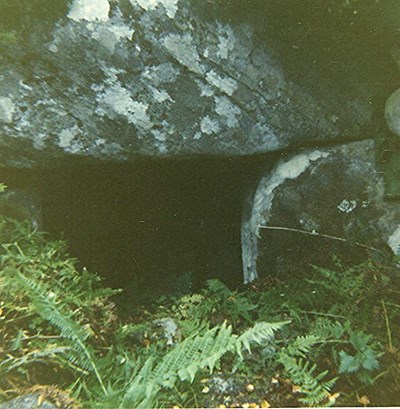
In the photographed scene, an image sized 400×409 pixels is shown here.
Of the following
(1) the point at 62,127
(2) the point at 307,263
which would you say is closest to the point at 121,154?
(1) the point at 62,127

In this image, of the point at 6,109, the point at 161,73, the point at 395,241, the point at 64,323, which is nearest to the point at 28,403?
the point at 64,323

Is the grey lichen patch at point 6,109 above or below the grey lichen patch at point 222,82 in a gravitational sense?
below

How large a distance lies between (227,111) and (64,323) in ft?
5.73

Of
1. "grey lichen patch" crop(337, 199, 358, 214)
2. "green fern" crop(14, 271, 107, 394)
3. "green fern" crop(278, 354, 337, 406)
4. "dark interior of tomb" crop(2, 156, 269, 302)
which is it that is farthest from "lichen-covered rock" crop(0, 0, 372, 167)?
"green fern" crop(278, 354, 337, 406)

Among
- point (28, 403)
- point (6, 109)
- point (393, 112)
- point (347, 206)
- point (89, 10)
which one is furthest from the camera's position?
point (347, 206)

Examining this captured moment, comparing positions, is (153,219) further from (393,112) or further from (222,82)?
(393,112)

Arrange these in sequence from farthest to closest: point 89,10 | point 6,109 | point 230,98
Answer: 1. point 230,98
2. point 6,109
3. point 89,10

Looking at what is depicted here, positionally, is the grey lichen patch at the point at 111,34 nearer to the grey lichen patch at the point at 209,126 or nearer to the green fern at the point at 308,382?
the grey lichen patch at the point at 209,126

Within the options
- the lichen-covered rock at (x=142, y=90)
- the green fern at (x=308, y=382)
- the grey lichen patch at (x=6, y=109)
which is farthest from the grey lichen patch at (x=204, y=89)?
the green fern at (x=308, y=382)

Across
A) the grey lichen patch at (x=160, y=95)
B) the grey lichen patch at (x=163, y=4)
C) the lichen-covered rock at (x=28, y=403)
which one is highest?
the grey lichen patch at (x=163, y=4)

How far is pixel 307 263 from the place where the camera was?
10.6ft

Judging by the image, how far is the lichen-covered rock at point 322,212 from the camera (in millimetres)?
3133

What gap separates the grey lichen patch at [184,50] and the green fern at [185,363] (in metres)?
1.70

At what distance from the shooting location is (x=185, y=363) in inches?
86.4
